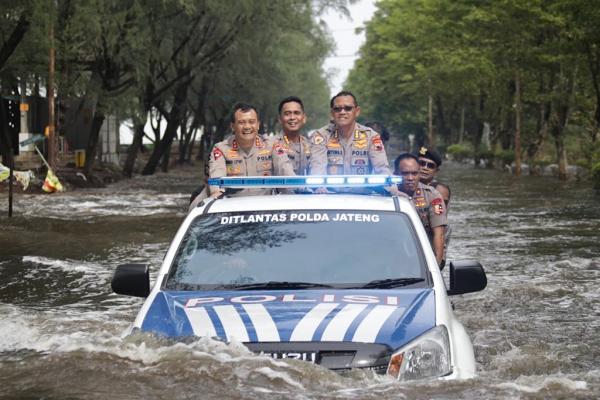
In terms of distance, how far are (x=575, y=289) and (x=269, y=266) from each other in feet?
22.0

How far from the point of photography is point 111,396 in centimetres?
595

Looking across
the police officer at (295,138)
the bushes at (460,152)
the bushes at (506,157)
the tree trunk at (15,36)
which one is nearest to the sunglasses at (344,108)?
the police officer at (295,138)

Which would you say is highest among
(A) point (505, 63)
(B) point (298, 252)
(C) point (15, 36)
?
(A) point (505, 63)

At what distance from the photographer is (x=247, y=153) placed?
8.99 m

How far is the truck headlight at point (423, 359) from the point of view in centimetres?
530

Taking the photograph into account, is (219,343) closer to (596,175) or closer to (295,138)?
(295,138)

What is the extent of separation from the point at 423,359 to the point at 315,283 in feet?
3.33

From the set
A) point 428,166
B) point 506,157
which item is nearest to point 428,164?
point 428,166

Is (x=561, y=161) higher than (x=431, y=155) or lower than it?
lower

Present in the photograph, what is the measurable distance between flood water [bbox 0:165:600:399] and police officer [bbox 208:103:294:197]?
1679mm

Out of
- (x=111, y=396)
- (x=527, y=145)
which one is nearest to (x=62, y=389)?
(x=111, y=396)

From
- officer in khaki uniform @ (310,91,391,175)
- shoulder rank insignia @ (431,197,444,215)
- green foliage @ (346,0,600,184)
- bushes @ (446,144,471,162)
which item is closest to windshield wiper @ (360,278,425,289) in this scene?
shoulder rank insignia @ (431,197,444,215)

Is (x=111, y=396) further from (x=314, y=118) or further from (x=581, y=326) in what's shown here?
(x=314, y=118)

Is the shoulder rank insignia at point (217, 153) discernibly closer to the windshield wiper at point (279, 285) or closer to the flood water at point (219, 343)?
the flood water at point (219, 343)
